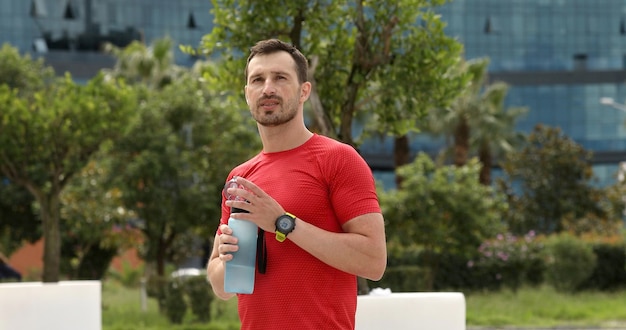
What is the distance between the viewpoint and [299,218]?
3307 millimetres

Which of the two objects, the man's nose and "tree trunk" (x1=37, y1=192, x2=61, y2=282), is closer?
the man's nose

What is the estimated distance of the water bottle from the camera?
3.28 metres

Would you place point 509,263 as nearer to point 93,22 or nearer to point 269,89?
point 269,89

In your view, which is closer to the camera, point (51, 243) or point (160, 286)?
point (51, 243)

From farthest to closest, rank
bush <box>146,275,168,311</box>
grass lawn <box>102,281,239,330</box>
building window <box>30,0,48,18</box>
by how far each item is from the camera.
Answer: building window <box>30,0,48,18</box> < bush <box>146,275,168,311</box> < grass lawn <box>102,281,239,330</box>

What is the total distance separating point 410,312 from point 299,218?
17.9ft

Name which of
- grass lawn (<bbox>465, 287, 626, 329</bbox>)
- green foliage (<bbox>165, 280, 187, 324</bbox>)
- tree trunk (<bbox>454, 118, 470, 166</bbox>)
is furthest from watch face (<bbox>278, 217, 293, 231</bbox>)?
tree trunk (<bbox>454, 118, 470, 166</bbox>)

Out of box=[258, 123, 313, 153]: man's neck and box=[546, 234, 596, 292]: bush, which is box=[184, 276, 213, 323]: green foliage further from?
box=[258, 123, 313, 153]: man's neck

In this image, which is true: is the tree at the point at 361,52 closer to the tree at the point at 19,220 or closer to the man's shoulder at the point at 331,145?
the man's shoulder at the point at 331,145

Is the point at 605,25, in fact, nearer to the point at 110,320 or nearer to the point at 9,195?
the point at 9,195

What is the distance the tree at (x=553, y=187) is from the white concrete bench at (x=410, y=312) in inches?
1520

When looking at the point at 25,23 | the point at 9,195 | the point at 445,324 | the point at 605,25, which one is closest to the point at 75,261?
the point at 9,195

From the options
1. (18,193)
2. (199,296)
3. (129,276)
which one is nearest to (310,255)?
(199,296)

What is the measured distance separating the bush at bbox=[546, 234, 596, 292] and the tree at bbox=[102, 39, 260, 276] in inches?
324
